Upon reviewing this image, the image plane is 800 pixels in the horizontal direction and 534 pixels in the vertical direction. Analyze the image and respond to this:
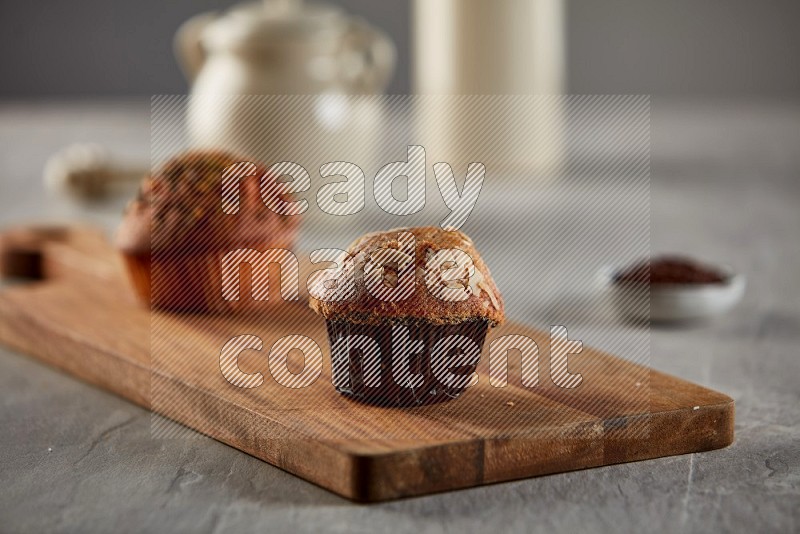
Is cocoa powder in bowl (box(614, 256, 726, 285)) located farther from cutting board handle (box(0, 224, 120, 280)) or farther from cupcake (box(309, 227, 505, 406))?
cutting board handle (box(0, 224, 120, 280))

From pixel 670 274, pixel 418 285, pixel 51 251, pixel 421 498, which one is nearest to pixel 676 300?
pixel 670 274

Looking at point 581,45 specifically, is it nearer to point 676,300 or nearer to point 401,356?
point 676,300

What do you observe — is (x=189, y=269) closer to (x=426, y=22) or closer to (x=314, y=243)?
(x=314, y=243)

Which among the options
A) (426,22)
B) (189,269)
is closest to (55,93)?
(426,22)

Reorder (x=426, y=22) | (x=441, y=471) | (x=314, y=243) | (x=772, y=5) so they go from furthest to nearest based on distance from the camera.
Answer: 1. (x=772, y=5)
2. (x=426, y=22)
3. (x=314, y=243)
4. (x=441, y=471)

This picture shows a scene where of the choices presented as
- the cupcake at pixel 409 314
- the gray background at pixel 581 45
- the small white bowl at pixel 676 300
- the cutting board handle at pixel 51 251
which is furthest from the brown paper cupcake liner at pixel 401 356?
the gray background at pixel 581 45

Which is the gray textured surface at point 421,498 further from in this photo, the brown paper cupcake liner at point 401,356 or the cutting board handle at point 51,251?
the cutting board handle at point 51,251
